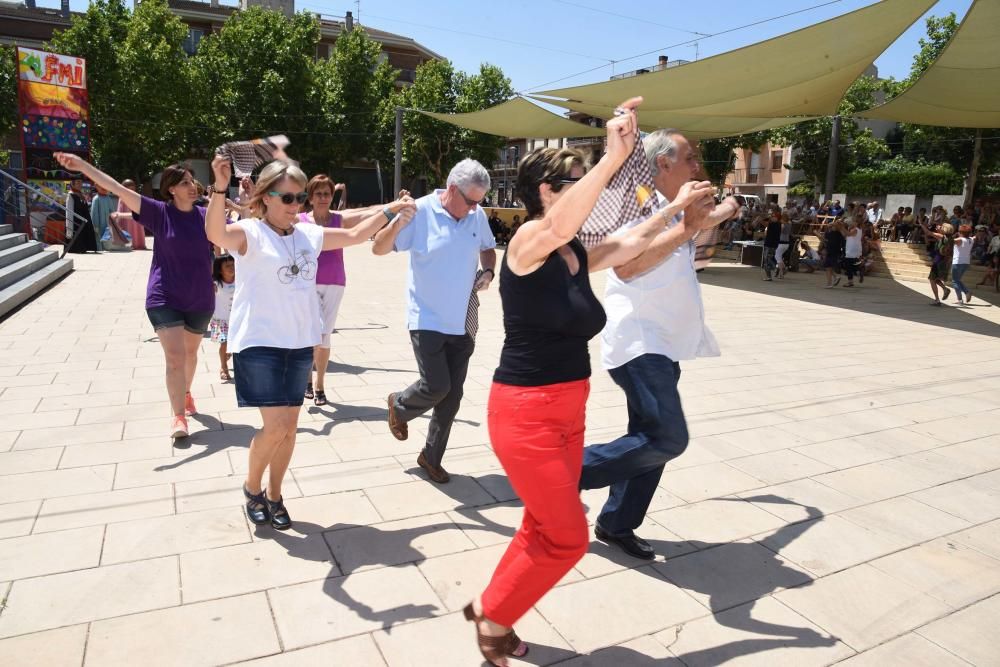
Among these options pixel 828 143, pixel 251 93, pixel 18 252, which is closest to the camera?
pixel 18 252

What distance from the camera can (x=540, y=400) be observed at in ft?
7.44

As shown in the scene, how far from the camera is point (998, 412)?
5.91 m

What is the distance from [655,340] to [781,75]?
36.1 feet

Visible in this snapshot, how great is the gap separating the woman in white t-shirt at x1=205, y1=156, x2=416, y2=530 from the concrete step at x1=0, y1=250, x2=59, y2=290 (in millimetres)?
8895

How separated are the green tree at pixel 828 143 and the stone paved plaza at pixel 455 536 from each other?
37244mm

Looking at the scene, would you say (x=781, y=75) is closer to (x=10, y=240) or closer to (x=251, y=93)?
(x=10, y=240)

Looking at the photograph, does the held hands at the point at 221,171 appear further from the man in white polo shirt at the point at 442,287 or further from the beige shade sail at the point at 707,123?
the beige shade sail at the point at 707,123

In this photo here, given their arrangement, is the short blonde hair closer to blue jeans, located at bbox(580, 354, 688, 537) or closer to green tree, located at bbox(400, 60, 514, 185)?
blue jeans, located at bbox(580, 354, 688, 537)

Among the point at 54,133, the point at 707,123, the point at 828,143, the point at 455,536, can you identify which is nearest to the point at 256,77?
the point at 54,133

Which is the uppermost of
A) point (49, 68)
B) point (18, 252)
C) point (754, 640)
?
point (49, 68)

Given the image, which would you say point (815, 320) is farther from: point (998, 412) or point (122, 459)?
point (122, 459)

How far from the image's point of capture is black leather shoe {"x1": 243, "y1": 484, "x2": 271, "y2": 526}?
132 inches

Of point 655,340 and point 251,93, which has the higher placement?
point 251,93

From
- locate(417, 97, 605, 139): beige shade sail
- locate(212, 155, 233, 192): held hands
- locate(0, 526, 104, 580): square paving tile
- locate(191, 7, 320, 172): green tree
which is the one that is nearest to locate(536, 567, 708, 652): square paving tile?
locate(0, 526, 104, 580): square paving tile
